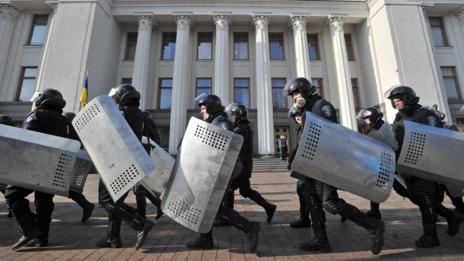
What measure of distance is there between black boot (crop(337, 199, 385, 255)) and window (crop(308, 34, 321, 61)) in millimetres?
22250

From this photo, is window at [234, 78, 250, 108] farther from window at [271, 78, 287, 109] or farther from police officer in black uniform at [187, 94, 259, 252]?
police officer in black uniform at [187, 94, 259, 252]

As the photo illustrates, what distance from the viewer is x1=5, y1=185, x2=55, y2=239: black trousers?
322 centimetres

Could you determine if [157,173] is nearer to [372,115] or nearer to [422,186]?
[422,186]

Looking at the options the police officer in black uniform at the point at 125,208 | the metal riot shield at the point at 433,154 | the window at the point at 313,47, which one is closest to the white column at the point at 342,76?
the window at the point at 313,47

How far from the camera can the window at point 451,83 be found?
21266mm

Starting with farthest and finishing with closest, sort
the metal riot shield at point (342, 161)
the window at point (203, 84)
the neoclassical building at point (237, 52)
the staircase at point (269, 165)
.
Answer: the window at point (203, 84) → the neoclassical building at point (237, 52) → the staircase at point (269, 165) → the metal riot shield at point (342, 161)

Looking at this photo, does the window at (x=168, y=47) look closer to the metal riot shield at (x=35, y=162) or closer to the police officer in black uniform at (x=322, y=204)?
the metal riot shield at (x=35, y=162)

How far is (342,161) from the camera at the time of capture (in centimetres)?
255

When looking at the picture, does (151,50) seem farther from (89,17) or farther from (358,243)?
(358,243)

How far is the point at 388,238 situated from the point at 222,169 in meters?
2.58

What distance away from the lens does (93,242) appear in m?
3.44

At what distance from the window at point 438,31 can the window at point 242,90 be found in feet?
54.8

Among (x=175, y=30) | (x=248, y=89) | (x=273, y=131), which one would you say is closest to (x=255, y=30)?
(x=248, y=89)

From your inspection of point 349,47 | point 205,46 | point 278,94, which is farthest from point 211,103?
point 349,47
